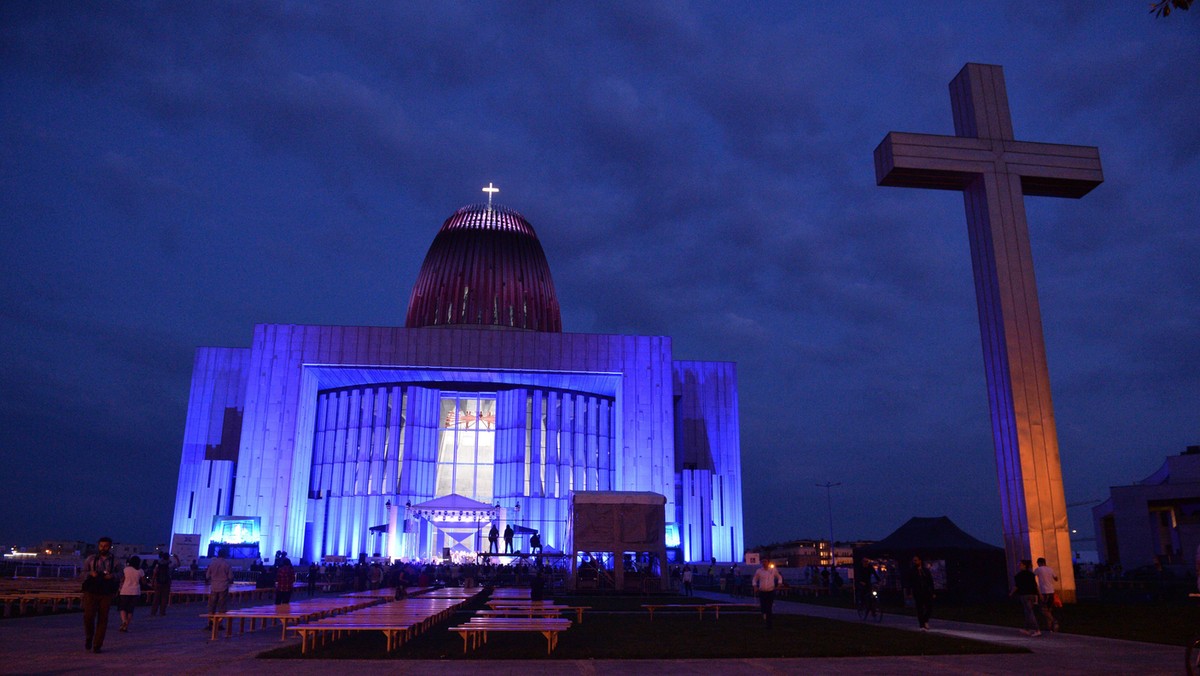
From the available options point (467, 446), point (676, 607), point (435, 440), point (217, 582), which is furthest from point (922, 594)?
point (467, 446)

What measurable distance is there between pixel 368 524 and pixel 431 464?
18.2 feet

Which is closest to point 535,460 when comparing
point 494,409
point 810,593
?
point 494,409

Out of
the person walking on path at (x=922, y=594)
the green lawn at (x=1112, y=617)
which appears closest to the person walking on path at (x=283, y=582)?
the person walking on path at (x=922, y=594)

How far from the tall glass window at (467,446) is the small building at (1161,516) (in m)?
40.0

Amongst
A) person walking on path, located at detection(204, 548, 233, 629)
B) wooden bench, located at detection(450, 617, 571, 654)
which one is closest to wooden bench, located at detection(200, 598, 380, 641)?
person walking on path, located at detection(204, 548, 233, 629)

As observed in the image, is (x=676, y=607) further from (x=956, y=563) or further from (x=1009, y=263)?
(x=956, y=563)

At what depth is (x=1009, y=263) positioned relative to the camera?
23.0m

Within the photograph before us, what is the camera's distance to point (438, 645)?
47.6ft

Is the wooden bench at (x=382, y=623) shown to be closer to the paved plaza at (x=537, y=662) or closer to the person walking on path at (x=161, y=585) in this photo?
the paved plaza at (x=537, y=662)

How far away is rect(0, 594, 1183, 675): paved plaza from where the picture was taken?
10773mm

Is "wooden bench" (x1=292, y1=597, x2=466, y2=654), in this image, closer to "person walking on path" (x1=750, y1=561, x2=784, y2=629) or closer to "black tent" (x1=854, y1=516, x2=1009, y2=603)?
"person walking on path" (x1=750, y1=561, x2=784, y2=629)

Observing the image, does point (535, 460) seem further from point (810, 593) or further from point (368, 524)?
point (810, 593)

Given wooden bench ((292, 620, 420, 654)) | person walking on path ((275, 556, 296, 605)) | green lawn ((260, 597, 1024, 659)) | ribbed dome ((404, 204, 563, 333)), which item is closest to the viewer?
wooden bench ((292, 620, 420, 654))

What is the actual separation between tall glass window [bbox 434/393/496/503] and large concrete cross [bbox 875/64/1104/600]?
128 feet
